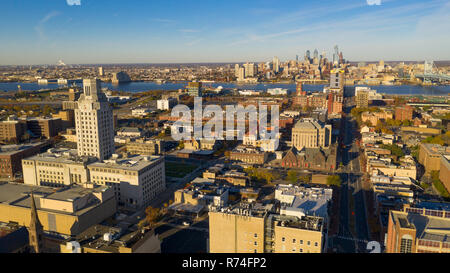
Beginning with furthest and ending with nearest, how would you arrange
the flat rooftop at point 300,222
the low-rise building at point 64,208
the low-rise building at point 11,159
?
the low-rise building at point 11,159
the low-rise building at point 64,208
the flat rooftop at point 300,222

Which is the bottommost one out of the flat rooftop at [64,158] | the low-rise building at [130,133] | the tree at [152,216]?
the tree at [152,216]

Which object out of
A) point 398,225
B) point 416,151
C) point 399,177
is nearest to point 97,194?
point 398,225

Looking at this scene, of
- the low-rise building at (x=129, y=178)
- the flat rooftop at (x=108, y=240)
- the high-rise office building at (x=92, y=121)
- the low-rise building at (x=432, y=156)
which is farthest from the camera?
the low-rise building at (x=432, y=156)

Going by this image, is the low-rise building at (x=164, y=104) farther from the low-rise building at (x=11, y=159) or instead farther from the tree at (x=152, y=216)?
the tree at (x=152, y=216)

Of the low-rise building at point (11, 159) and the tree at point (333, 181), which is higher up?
the low-rise building at point (11, 159)

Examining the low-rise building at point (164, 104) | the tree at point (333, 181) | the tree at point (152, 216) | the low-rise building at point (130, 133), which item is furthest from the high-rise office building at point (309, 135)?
the low-rise building at point (164, 104)

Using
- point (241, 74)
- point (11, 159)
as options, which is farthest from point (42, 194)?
point (241, 74)

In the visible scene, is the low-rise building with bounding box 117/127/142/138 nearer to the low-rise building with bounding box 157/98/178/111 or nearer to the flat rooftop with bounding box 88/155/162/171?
the flat rooftop with bounding box 88/155/162/171
